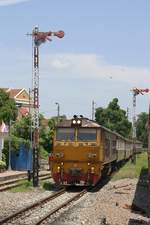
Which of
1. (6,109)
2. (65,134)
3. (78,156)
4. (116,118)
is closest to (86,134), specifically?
(65,134)

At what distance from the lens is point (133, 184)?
26422 millimetres

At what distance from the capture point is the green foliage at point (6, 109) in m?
52.9

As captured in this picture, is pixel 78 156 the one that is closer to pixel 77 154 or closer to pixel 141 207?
pixel 77 154

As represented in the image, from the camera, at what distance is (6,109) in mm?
54062

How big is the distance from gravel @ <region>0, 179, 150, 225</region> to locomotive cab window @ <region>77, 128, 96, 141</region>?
228 centimetres

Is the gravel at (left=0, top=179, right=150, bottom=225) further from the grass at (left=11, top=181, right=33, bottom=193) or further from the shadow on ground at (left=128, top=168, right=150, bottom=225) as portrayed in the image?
the grass at (left=11, top=181, right=33, bottom=193)

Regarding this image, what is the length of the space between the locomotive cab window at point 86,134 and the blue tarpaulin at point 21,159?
1388 centimetres

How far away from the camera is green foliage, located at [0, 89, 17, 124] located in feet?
174

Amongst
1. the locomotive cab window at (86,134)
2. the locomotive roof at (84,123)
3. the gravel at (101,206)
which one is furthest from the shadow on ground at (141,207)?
the locomotive roof at (84,123)

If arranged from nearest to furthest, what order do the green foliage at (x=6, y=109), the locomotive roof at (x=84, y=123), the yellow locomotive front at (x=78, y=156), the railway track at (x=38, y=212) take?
the railway track at (x=38, y=212) < the yellow locomotive front at (x=78, y=156) < the locomotive roof at (x=84, y=123) < the green foliage at (x=6, y=109)

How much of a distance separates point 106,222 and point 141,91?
138ft

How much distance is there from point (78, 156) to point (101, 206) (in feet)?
19.4

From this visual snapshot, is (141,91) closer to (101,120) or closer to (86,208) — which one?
(101,120)

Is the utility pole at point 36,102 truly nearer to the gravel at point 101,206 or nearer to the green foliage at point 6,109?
the gravel at point 101,206
